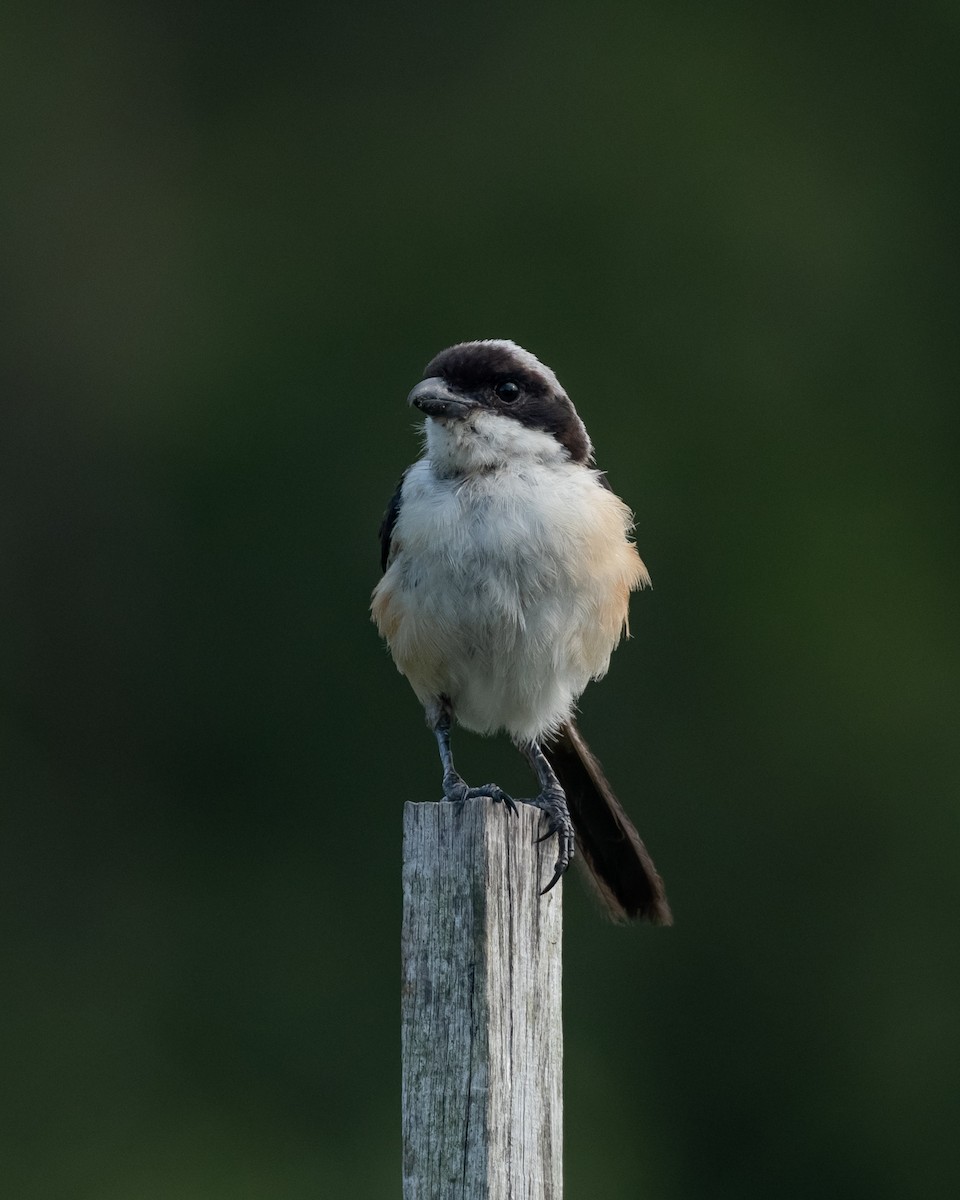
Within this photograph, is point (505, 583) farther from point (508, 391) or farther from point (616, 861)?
point (616, 861)

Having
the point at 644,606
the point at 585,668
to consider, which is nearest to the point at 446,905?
the point at 585,668

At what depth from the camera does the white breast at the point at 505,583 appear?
423 cm

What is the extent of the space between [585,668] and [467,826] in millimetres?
1698

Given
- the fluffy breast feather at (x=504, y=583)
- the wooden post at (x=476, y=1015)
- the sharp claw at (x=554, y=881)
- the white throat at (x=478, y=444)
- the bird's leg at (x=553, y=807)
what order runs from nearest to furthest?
the wooden post at (x=476, y=1015), the sharp claw at (x=554, y=881), the bird's leg at (x=553, y=807), the fluffy breast feather at (x=504, y=583), the white throat at (x=478, y=444)

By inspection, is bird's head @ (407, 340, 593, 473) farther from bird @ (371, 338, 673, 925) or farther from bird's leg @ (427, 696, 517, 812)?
bird's leg @ (427, 696, 517, 812)

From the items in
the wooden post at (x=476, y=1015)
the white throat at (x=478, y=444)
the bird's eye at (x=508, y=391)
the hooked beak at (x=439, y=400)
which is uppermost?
the bird's eye at (x=508, y=391)

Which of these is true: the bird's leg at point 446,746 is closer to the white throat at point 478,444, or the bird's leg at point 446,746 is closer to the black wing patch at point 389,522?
the black wing patch at point 389,522

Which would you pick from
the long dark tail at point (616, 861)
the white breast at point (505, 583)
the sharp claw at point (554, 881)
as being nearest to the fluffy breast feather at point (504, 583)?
the white breast at point (505, 583)

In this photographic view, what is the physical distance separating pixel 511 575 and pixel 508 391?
581mm

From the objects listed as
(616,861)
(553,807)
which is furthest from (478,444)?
(616,861)

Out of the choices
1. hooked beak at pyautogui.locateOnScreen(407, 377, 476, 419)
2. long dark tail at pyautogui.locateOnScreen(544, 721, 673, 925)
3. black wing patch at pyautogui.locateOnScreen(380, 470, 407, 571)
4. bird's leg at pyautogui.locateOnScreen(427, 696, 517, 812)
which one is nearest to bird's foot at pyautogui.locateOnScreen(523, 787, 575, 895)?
bird's leg at pyautogui.locateOnScreen(427, 696, 517, 812)

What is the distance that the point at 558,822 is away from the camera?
3875 millimetres

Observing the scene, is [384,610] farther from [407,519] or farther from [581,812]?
[581,812]

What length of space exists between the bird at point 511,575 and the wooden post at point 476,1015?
1097 mm
